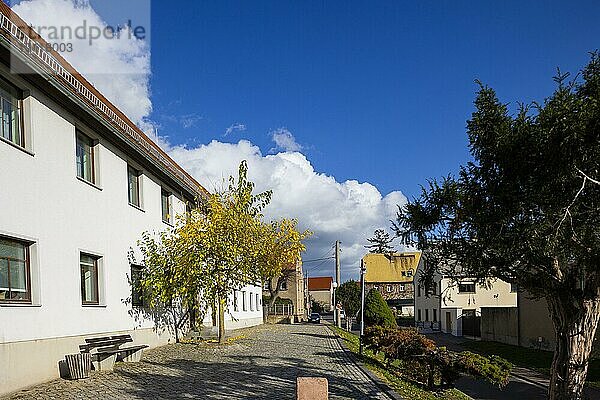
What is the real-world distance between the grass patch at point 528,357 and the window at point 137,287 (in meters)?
13.7

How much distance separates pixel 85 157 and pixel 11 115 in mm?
3763

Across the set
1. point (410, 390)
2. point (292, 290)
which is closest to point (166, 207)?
point (410, 390)

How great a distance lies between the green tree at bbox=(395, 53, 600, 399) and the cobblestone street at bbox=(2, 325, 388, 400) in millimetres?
4378

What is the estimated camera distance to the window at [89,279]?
15.6m

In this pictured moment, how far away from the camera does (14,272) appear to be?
482 inches

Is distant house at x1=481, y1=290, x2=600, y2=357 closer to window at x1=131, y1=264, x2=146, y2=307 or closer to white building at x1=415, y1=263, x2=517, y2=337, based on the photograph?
white building at x1=415, y1=263, x2=517, y2=337

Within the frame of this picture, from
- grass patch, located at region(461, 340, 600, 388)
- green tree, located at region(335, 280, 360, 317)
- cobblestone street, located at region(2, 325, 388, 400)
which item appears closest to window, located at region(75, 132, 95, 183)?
cobblestone street, located at region(2, 325, 388, 400)

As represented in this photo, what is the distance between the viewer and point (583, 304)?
26.7 ft

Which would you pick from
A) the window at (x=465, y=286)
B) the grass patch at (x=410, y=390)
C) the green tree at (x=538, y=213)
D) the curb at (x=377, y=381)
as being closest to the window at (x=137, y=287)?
the curb at (x=377, y=381)

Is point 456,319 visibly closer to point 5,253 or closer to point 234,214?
point 234,214

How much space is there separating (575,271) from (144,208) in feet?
51.4

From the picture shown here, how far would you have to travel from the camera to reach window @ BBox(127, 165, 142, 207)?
19781mm

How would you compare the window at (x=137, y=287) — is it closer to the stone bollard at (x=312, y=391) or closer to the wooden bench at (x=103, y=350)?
the wooden bench at (x=103, y=350)

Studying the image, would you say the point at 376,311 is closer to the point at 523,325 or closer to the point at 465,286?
the point at 523,325
